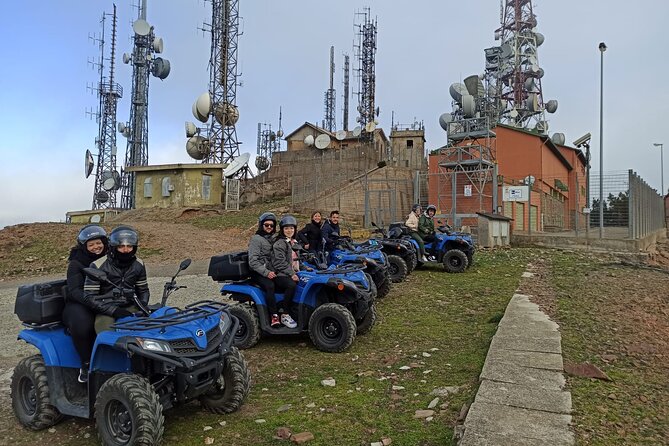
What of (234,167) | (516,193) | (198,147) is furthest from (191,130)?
(516,193)

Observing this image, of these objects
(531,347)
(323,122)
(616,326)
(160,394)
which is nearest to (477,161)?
(616,326)

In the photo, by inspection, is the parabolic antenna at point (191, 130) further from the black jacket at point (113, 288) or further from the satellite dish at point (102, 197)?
the black jacket at point (113, 288)

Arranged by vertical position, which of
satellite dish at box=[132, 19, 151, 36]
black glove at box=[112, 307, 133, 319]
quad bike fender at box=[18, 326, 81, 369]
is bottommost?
quad bike fender at box=[18, 326, 81, 369]

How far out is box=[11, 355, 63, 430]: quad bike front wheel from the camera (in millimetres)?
3998

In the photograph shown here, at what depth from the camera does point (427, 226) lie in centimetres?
1291

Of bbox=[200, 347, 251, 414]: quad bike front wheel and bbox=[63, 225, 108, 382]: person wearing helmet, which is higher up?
bbox=[63, 225, 108, 382]: person wearing helmet

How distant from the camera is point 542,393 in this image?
3.88m

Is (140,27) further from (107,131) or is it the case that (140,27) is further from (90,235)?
(90,235)

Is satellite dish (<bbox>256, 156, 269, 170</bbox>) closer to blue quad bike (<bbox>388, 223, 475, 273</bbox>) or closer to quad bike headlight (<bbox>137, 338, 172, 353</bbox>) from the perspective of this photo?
blue quad bike (<bbox>388, 223, 475, 273</bbox>)

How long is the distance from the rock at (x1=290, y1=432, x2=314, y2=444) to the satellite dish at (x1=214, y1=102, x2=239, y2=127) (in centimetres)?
3975

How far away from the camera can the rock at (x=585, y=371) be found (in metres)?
4.38

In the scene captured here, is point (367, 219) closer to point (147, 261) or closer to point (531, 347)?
point (147, 261)

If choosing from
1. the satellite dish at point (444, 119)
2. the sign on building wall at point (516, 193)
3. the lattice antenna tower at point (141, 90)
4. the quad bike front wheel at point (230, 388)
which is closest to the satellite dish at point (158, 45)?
the lattice antenna tower at point (141, 90)

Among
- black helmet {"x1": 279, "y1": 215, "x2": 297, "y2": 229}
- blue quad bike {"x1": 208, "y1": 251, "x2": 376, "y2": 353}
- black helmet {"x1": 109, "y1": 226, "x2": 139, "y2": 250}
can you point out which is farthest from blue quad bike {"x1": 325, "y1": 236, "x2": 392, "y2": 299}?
black helmet {"x1": 109, "y1": 226, "x2": 139, "y2": 250}
